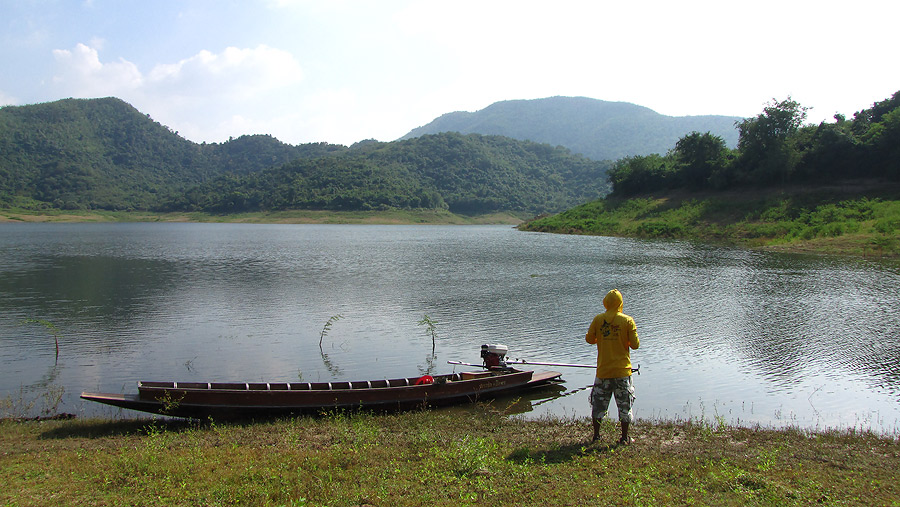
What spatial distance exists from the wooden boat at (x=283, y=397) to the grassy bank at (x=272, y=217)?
476 feet

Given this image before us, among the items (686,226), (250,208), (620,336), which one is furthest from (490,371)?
(250,208)

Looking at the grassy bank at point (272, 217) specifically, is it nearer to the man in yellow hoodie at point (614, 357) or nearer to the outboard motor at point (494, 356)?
the outboard motor at point (494, 356)

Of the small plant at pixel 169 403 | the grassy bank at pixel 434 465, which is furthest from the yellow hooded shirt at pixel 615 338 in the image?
the small plant at pixel 169 403

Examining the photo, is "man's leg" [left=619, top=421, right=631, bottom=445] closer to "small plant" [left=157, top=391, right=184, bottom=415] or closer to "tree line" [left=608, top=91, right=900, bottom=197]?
"small plant" [left=157, top=391, right=184, bottom=415]

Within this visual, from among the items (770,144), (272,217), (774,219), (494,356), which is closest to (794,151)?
(770,144)

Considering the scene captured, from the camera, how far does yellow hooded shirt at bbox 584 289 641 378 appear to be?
9750 mm

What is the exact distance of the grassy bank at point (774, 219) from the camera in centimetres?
5272

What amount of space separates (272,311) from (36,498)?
18472 mm

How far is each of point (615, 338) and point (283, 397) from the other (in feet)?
23.9

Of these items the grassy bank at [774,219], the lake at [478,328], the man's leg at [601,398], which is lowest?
the lake at [478,328]

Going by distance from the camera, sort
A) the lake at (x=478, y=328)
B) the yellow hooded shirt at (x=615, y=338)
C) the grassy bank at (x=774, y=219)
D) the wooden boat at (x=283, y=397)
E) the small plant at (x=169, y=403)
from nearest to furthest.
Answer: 1. the yellow hooded shirt at (x=615, y=338)
2. the small plant at (x=169, y=403)
3. the wooden boat at (x=283, y=397)
4. the lake at (x=478, y=328)
5. the grassy bank at (x=774, y=219)

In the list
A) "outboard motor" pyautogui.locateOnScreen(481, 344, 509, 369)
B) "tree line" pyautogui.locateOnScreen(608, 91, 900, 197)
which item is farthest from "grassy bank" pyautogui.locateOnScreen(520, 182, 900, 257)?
"outboard motor" pyautogui.locateOnScreen(481, 344, 509, 369)

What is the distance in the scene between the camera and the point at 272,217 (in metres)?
161

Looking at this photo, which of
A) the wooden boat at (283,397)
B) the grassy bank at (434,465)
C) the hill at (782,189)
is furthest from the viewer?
the hill at (782,189)
